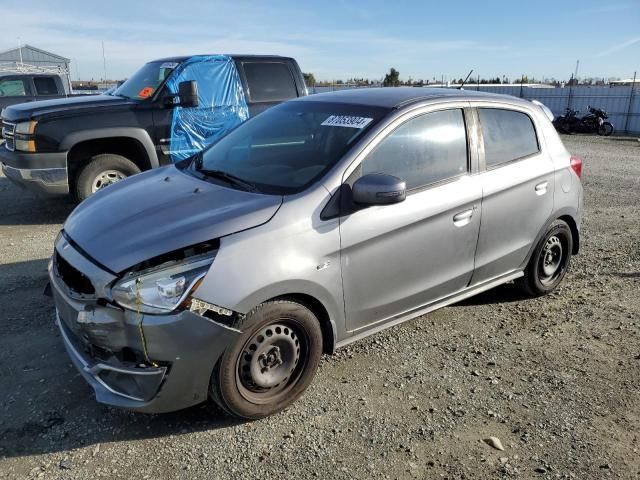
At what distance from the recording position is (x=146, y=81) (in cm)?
727

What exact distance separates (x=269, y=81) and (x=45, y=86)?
11.7m

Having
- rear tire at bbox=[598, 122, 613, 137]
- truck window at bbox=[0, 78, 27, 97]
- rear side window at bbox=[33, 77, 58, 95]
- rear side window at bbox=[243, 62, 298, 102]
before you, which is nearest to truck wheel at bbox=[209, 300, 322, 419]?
rear side window at bbox=[243, 62, 298, 102]

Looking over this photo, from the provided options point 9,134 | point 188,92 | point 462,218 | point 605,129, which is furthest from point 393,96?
point 605,129

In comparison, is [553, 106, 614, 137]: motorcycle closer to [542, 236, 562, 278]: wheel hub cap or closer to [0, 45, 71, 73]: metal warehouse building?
[542, 236, 562, 278]: wheel hub cap

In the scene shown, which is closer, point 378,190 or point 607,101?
point 378,190

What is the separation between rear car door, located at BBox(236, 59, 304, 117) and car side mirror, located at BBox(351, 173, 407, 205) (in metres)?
4.80

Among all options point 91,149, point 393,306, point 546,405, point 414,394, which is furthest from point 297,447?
point 91,149

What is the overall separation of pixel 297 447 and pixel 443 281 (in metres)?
1.57

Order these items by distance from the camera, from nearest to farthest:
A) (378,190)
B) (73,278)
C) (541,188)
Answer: (73,278) → (378,190) → (541,188)

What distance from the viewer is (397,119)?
11.2ft

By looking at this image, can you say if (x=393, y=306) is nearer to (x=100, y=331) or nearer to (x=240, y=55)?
(x=100, y=331)

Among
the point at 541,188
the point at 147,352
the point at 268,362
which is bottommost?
the point at 268,362

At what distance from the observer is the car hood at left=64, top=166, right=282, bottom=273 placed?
2693 millimetres

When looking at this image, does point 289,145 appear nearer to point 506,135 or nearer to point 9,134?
point 506,135
